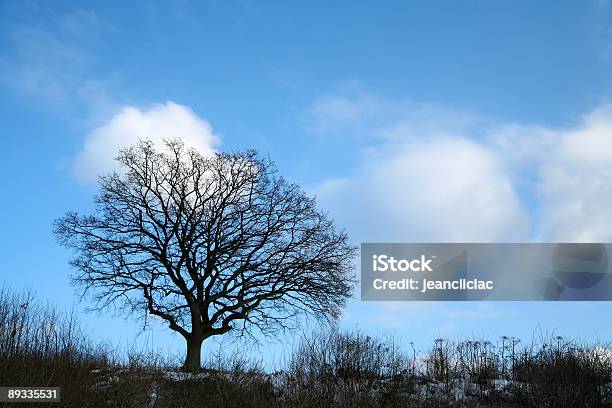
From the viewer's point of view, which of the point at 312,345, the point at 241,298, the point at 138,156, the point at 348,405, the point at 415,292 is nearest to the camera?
the point at 348,405

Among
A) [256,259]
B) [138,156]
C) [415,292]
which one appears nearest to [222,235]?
[256,259]

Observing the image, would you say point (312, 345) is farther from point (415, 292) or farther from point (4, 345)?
point (4, 345)

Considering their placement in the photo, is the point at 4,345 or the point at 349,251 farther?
the point at 349,251

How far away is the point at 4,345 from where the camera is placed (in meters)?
18.3

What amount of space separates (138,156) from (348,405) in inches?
647

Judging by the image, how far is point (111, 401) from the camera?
16828 millimetres

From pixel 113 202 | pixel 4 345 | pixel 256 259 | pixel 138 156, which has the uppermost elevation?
pixel 138 156

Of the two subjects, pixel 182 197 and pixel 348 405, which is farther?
pixel 182 197

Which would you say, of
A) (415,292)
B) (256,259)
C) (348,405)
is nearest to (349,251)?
(256,259)

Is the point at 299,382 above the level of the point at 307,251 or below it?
below

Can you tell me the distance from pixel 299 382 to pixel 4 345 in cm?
856

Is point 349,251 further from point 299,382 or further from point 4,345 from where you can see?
point 4,345

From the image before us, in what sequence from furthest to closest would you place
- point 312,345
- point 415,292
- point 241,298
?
1. point 241,298
2. point 415,292
3. point 312,345

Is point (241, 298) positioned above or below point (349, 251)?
below
